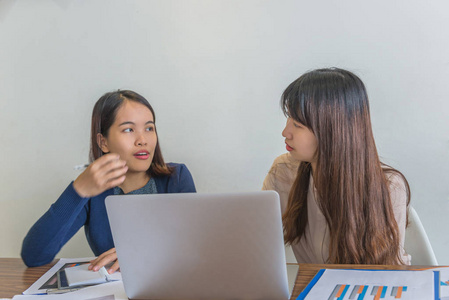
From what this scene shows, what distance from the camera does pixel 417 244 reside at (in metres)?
1.44

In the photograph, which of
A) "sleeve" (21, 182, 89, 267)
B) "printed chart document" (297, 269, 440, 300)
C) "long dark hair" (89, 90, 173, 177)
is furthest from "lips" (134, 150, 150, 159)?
"printed chart document" (297, 269, 440, 300)

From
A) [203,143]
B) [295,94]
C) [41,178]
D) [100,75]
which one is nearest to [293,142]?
[295,94]

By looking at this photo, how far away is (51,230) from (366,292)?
0.94 meters

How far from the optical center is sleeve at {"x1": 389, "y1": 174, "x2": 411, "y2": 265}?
141cm

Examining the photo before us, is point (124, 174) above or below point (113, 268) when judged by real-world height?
above

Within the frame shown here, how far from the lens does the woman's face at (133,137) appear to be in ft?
5.66

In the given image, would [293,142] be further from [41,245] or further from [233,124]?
[41,245]

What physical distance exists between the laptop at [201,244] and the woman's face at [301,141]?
54cm

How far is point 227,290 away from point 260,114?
1.16 m

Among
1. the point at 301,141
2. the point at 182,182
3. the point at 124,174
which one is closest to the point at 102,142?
the point at 124,174

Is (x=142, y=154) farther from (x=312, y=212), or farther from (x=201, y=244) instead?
(x=201, y=244)

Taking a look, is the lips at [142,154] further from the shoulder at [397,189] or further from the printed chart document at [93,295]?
the shoulder at [397,189]

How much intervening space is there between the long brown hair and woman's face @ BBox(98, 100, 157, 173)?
1.89ft

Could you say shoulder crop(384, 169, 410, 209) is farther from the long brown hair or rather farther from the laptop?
the laptop
